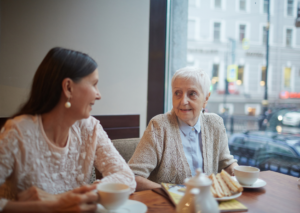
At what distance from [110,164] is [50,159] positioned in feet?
0.85

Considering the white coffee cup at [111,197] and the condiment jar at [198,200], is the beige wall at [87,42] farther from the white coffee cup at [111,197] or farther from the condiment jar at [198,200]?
the condiment jar at [198,200]

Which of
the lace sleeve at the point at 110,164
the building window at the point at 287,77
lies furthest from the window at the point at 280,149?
the building window at the point at 287,77

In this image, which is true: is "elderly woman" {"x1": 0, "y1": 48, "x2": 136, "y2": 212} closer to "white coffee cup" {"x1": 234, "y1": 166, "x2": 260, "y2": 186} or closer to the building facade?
"white coffee cup" {"x1": 234, "y1": 166, "x2": 260, "y2": 186}

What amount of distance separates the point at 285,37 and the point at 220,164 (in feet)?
19.7

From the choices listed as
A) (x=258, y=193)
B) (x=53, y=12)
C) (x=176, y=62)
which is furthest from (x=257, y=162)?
(x=53, y=12)

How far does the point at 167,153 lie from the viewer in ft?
4.96

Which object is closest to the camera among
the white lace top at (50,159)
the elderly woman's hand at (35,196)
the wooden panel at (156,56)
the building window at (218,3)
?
the elderly woman's hand at (35,196)

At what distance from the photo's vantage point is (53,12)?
237 cm

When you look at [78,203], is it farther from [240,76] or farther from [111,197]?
[240,76]

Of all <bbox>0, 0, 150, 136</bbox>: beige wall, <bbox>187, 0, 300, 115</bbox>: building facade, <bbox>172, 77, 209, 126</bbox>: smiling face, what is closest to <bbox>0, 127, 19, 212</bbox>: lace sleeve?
<bbox>172, 77, 209, 126</bbox>: smiling face

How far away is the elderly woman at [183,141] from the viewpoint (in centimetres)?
149

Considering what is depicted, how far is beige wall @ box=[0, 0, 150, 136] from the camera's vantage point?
7.36ft

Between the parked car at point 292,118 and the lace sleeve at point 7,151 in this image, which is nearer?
the lace sleeve at point 7,151

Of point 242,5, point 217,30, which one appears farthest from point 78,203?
point 217,30
